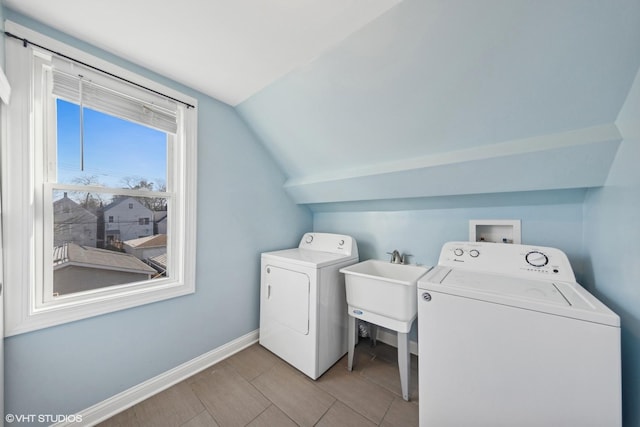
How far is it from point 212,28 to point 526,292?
213cm

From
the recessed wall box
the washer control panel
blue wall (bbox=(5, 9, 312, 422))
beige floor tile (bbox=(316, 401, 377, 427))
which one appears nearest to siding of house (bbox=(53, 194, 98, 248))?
blue wall (bbox=(5, 9, 312, 422))

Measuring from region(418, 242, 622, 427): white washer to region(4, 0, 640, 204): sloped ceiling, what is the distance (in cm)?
65

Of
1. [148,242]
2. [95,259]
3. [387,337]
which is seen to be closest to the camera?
[95,259]

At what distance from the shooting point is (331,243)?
2271 mm

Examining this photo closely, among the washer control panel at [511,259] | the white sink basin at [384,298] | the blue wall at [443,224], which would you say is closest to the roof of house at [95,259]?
the white sink basin at [384,298]

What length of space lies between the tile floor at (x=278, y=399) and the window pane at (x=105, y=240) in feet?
2.85

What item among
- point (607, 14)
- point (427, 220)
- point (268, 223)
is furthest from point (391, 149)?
point (268, 223)

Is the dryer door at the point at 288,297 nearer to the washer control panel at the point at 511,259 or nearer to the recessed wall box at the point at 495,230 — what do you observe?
the washer control panel at the point at 511,259

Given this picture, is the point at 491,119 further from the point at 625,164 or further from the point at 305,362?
the point at 305,362

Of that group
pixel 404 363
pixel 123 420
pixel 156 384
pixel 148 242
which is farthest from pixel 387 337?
pixel 148 242

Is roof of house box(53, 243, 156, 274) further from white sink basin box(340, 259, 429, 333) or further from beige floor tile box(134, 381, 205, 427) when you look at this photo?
white sink basin box(340, 259, 429, 333)

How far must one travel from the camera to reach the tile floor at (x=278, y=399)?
1354 mm

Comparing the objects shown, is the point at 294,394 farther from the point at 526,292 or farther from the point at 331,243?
the point at 526,292

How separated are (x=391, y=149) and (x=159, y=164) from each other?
5.92 ft
